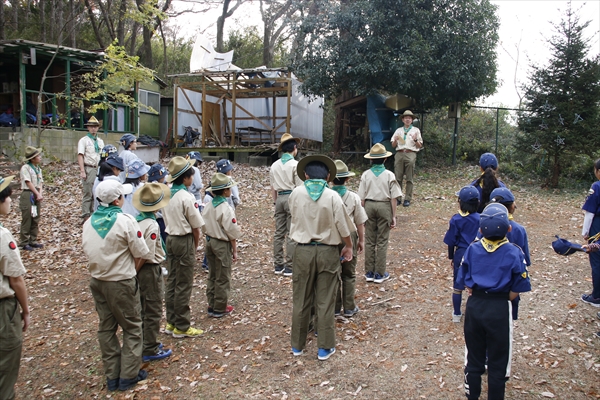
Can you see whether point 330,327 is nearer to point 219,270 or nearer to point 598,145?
point 219,270

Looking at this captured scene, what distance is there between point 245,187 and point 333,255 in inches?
367

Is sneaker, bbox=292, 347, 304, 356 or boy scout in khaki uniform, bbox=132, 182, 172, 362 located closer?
boy scout in khaki uniform, bbox=132, 182, 172, 362

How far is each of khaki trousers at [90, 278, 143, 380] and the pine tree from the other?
491 inches

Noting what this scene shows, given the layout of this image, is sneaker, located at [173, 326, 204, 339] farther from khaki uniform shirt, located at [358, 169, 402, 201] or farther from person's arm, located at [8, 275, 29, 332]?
khaki uniform shirt, located at [358, 169, 402, 201]

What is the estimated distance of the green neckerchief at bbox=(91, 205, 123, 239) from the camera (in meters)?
4.13

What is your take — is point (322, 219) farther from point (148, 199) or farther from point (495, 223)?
point (148, 199)

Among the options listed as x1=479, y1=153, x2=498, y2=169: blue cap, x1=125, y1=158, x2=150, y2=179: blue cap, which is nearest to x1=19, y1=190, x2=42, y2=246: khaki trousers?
x1=125, y1=158, x2=150, y2=179: blue cap

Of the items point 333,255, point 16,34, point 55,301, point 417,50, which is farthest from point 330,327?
point 16,34

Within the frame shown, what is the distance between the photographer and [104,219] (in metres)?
4.15

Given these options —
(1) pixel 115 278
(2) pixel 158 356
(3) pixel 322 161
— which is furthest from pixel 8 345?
(3) pixel 322 161

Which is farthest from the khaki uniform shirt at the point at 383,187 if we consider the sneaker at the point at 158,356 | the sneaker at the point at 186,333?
the sneaker at the point at 158,356

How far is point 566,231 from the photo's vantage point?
9.62 metres

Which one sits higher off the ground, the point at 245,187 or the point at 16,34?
the point at 16,34

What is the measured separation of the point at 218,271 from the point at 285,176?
213 centimetres
